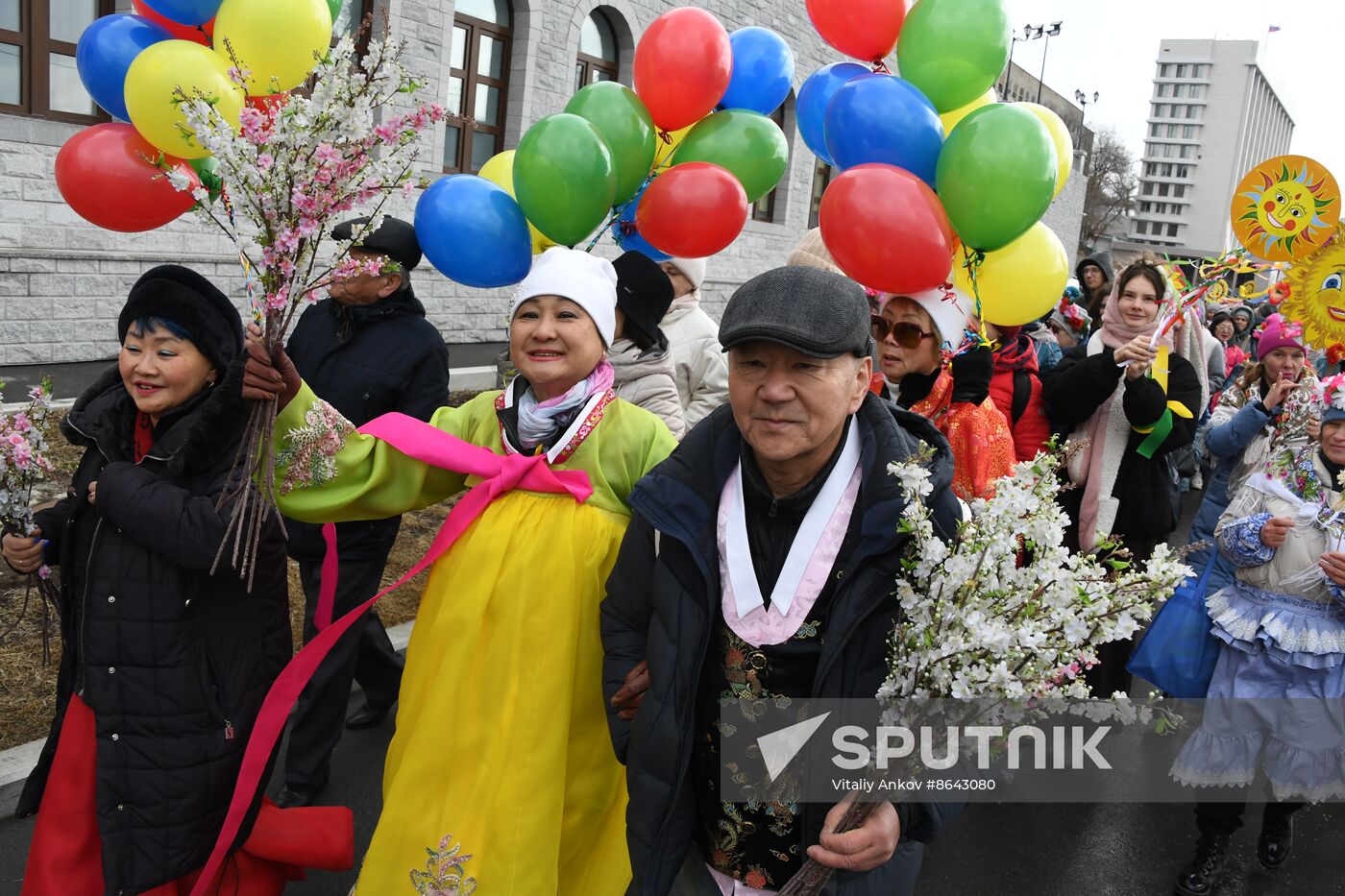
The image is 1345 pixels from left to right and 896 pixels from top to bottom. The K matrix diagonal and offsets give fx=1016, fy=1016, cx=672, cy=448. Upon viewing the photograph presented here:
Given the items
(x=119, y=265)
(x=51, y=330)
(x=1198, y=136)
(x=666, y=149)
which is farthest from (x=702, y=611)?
(x=1198, y=136)

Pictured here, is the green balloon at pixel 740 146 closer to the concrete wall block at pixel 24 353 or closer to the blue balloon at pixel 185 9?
the blue balloon at pixel 185 9

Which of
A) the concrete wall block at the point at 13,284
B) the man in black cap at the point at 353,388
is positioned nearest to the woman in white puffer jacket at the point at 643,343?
the man in black cap at the point at 353,388

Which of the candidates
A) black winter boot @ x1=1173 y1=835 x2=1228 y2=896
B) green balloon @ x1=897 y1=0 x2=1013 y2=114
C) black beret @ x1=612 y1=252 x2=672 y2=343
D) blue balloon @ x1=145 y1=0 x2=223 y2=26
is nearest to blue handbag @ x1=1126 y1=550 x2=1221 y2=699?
black winter boot @ x1=1173 y1=835 x2=1228 y2=896

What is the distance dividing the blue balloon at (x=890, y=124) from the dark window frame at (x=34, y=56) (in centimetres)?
734

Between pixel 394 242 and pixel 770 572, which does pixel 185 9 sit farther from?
pixel 770 572

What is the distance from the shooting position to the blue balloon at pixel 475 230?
318cm

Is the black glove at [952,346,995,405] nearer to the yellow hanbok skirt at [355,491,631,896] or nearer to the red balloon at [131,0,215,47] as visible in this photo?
the yellow hanbok skirt at [355,491,631,896]

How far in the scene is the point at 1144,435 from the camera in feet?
14.2

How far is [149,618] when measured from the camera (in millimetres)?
2510

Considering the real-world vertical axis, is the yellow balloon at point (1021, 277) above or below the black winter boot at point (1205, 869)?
above

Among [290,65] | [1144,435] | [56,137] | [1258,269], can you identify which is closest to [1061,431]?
[1144,435]

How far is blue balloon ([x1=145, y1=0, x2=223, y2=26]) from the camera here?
9.30ft

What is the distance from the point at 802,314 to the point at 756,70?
2280 mm

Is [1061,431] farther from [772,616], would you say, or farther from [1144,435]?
[772,616]
